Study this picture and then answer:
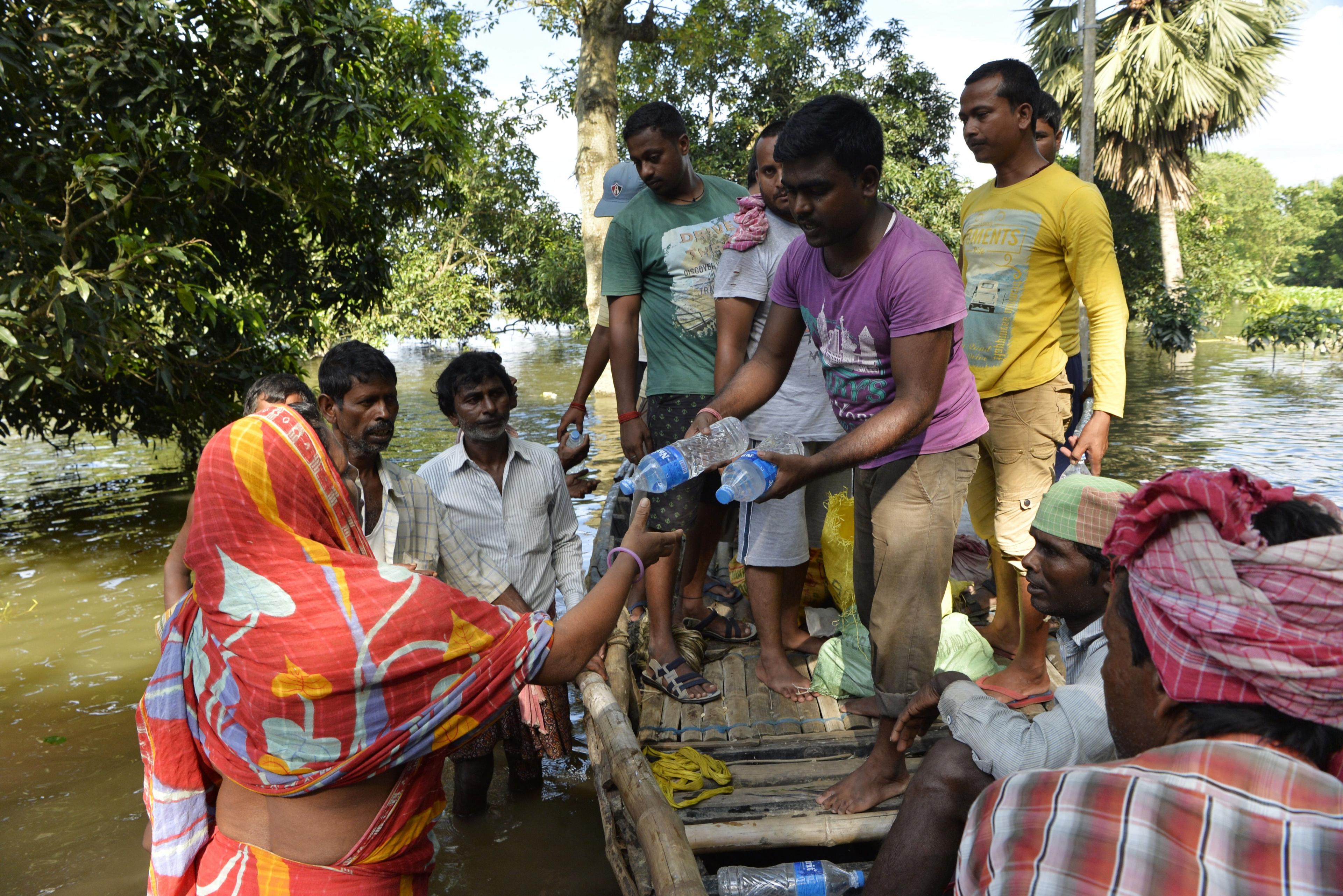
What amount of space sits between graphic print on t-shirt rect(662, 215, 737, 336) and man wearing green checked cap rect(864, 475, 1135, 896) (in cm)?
167

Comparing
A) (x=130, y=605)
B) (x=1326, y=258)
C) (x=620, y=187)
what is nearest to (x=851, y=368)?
(x=620, y=187)

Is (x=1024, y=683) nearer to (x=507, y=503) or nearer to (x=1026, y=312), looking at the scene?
(x=1026, y=312)

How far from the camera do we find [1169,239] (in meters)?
18.5

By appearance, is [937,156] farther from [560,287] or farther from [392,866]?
[392,866]

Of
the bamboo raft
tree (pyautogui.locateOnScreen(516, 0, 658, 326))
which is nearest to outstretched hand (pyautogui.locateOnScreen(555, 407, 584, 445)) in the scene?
the bamboo raft

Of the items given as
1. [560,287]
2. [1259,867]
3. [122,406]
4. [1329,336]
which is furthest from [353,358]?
[1329,336]

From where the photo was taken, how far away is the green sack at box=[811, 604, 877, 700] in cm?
327

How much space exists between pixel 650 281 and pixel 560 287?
48.6ft

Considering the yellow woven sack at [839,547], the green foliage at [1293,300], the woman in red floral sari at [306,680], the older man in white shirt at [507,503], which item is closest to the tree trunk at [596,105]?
the yellow woven sack at [839,547]

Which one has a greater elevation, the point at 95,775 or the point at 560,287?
the point at 560,287

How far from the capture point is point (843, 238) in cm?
247

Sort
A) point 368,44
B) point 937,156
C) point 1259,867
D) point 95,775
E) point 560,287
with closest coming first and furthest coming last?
point 1259,867, point 95,775, point 368,44, point 937,156, point 560,287

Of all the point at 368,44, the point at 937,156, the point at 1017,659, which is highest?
the point at 937,156

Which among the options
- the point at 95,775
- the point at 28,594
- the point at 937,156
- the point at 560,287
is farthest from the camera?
the point at 560,287
